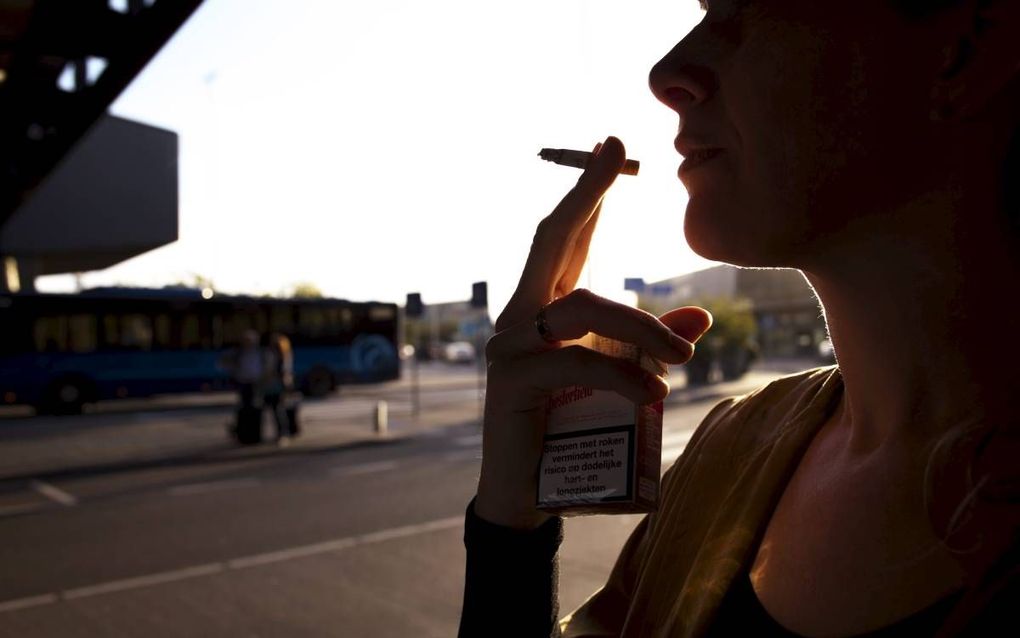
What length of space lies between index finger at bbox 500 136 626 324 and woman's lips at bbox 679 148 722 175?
101mm

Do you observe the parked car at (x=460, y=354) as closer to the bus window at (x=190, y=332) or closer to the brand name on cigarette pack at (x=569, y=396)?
the bus window at (x=190, y=332)

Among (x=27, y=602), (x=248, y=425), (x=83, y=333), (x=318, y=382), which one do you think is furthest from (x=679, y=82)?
(x=318, y=382)

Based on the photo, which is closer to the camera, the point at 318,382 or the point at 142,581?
the point at 142,581

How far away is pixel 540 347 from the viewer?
3.77 feet

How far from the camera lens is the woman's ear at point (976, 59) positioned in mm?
889

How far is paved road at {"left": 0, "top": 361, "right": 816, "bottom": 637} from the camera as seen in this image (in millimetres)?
5148

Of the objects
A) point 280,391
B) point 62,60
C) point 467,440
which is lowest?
point 467,440

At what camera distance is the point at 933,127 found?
0.92 metres

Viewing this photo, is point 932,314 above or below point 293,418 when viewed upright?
above

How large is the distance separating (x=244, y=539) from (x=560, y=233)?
658 cm

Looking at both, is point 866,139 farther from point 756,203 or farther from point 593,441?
point 593,441

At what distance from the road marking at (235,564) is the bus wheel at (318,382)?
1770cm

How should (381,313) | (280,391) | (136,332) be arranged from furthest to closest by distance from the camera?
(381,313) < (136,332) < (280,391)

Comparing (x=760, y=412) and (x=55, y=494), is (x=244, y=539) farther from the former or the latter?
(x=760, y=412)
